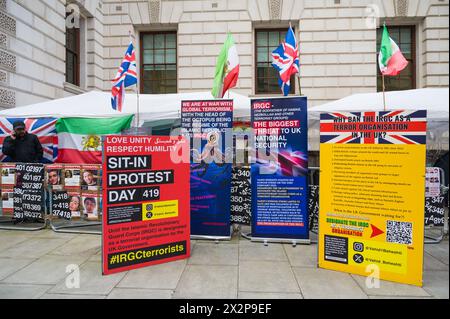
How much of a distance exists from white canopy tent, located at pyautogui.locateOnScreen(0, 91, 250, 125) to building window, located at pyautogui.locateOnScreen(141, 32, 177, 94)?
5855mm

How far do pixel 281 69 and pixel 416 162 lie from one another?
3318 mm

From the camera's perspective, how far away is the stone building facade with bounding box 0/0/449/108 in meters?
13.9

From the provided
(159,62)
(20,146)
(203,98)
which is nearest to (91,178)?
(20,146)

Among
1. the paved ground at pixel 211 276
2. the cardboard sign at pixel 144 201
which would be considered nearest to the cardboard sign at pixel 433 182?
the paved ground at pixel 211 276

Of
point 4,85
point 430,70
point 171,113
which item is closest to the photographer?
point 171,113

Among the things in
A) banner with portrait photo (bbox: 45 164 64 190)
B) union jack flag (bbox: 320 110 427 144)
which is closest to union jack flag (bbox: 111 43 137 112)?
banner with portrait photo (bbox: 45 164 64 190)

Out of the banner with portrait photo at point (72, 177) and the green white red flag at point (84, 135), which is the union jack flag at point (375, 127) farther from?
the green white red flag at point (84, 135)

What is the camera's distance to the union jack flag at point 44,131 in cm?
857

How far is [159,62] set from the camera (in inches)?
596

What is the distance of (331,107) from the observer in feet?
28.4

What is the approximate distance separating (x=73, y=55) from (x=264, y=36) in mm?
8134

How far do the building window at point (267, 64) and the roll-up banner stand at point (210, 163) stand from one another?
9163 mm
